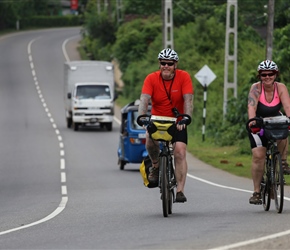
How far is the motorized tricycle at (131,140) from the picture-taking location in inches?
1126

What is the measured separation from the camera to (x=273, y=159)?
536 inches

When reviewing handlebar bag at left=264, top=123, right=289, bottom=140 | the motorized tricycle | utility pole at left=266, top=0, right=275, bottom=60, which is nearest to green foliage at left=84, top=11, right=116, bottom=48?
utility pole at left=266, top=0, right=275, bottom=60

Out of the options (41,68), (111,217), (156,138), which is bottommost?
(41,68)

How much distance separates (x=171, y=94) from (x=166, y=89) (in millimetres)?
92

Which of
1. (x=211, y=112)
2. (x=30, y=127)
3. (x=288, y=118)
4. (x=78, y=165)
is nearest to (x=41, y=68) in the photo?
(x=30, y=127)

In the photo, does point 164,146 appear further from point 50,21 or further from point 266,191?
point 50,21

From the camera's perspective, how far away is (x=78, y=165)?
32344 millimetres

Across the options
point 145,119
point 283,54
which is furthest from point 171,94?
point 283,54

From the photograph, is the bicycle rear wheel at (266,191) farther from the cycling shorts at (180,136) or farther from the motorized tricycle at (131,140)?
the motorized tricycle at (131,140)

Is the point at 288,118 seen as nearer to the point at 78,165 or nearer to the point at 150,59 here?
the point at 78,165

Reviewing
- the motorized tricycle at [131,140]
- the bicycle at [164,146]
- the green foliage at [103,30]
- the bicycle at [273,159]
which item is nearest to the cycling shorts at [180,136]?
the bicycle at [164,146]

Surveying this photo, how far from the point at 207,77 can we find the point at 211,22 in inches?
755

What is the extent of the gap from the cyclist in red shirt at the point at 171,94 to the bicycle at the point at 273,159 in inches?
36.3

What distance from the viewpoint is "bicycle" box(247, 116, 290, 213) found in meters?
13.3
